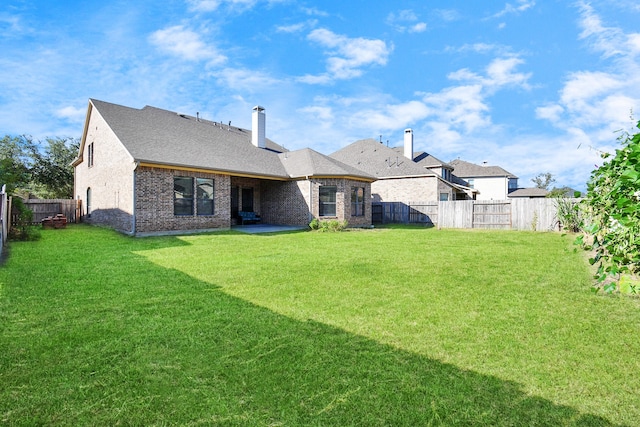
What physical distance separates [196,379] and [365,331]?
189 cm

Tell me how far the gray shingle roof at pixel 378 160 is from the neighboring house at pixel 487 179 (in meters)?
16.9

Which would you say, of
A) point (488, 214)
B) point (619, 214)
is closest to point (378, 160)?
point (488, 214)

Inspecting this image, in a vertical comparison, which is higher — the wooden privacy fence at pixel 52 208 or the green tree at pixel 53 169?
the green tree at pixel 53 169

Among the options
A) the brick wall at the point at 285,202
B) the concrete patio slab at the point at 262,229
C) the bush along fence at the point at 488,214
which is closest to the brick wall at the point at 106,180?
the concrete patio slab at the point at 262,229

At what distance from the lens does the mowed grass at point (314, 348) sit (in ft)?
7.58

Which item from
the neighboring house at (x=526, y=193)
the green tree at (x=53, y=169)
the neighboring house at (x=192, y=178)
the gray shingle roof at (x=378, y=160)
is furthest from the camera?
the neighboring house at (x=526, y=193)

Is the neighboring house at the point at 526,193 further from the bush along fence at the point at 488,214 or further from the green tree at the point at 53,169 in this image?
the green tree at the point at 53,169

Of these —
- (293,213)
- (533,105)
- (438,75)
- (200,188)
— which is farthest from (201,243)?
(533,105)

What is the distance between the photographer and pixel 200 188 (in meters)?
14.5

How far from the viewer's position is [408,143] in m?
28.1

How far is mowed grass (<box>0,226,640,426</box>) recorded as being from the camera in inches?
91.0

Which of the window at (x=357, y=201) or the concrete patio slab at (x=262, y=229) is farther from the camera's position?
the window at (x=357, y=201)

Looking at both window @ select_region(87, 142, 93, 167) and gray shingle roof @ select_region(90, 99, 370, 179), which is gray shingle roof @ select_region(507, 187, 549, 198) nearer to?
gray shingle roof @ select_region(90, 99, 370, 179)

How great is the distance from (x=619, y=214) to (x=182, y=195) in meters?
14.4
